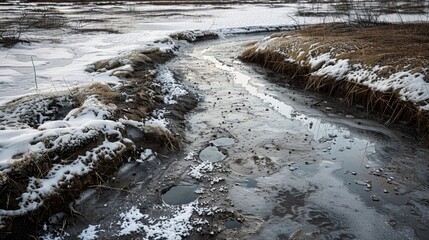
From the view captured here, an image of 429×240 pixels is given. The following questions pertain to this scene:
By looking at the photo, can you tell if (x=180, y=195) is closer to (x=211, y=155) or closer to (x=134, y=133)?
(x=211, y=155)

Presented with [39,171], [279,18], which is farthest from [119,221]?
[279,18]

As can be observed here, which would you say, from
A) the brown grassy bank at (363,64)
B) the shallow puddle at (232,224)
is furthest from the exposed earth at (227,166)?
the brown grassy bank at (363,64)

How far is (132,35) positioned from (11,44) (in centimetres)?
650

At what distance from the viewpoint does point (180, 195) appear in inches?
201

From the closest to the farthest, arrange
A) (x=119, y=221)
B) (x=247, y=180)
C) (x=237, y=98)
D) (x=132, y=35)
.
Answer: (x=119, y=221), (x=247, y=180), (x=237, y=98), (x=132, y=35)

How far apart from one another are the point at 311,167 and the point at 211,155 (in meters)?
1.85

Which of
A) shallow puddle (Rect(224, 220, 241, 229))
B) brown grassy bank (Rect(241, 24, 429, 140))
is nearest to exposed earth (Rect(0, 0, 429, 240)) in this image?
shallow puddle (Rect(224, 220, 241, 229))

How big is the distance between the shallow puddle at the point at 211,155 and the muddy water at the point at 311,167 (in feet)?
0.15

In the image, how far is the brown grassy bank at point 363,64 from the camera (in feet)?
25.7

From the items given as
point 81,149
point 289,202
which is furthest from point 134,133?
point 289,202

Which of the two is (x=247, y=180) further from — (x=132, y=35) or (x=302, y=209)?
(x=132, y=35)

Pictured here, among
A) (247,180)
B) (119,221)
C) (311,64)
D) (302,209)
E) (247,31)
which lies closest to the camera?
(119,221)

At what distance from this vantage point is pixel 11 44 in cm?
1387

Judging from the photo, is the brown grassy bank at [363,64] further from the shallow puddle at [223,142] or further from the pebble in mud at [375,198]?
the shallow puddle at [223,142]
